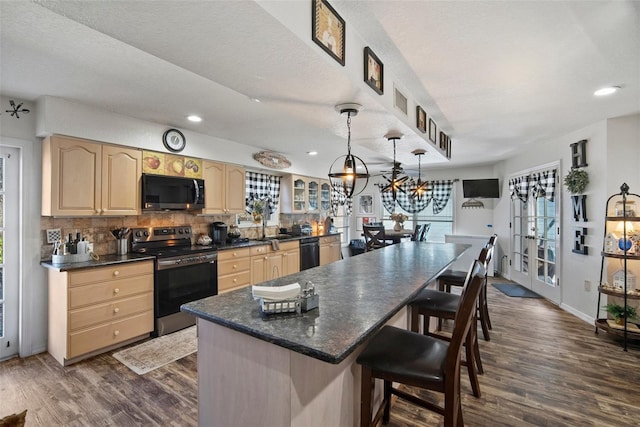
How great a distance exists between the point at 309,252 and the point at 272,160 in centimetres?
176

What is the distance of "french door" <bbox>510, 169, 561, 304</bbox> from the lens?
438 cm

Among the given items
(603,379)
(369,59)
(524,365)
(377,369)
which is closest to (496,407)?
(524,365)

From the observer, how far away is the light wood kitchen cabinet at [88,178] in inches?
110

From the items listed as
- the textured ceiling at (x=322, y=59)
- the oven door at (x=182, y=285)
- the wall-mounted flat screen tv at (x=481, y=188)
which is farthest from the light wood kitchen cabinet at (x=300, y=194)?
the wall-mounted flat screen tv at (x=481, y=188)

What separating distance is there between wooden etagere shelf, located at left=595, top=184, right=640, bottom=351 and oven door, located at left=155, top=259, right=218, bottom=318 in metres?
4.32

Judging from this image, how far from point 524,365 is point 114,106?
14.6 feet

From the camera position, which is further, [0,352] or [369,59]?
[0,352]

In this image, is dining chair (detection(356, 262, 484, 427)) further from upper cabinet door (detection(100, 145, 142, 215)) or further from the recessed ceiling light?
upper cabinet door (detection(100, 145, 142, 215))

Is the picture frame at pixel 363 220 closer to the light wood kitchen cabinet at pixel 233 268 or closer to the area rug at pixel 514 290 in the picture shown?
the area rug at pixel 514 290

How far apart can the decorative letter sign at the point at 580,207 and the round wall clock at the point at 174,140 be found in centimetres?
490

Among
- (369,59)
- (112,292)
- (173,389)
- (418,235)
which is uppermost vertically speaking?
(369,59)

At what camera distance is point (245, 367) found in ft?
4.36

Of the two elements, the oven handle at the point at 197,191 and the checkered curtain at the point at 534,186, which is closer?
the oven handle at the point at 197,191

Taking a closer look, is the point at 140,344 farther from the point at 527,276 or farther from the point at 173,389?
the point at 527,276
